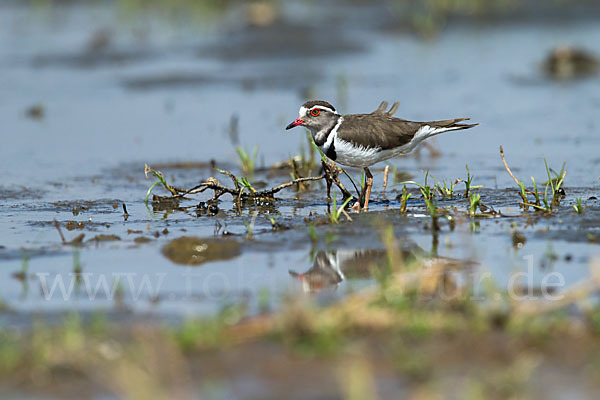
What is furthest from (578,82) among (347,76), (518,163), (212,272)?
(212,272)

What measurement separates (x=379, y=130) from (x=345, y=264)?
2224mm

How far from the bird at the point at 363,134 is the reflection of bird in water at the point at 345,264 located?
1.57 meters

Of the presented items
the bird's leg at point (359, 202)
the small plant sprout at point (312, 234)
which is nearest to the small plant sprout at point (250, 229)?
the small plant sprout at point (312, 234)

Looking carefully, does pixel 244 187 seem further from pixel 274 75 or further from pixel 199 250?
pixel 274 75

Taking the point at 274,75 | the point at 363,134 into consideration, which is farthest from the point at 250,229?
the point at 274,75

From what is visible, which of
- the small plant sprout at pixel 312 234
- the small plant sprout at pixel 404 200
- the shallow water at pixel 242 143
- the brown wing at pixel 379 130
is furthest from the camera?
the brown wing at pixel 379 130

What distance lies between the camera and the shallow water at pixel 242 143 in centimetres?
723

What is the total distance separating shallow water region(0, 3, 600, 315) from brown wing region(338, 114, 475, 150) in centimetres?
65

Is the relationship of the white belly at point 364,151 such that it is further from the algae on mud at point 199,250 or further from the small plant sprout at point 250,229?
the algae on mud at point 199,250

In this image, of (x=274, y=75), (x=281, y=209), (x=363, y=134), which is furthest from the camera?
(x=274, y=75)

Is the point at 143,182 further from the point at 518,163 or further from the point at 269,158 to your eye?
the point at 518,163

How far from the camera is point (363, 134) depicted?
916cm

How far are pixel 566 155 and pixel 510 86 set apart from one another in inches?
178

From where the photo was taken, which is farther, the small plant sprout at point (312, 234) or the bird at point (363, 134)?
the bird at point (363, 134)
